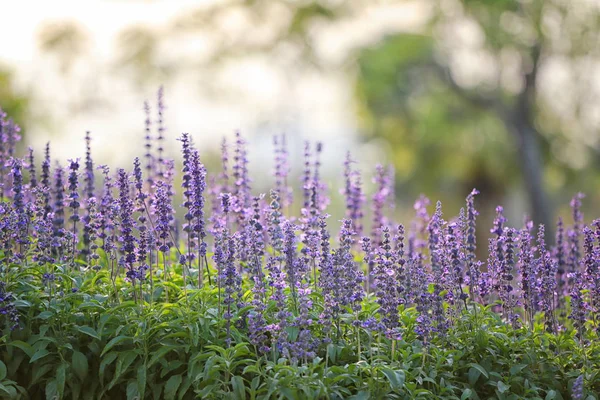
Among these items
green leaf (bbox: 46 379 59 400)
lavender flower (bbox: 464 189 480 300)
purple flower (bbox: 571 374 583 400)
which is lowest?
purple flower (bbox: 571 374 583 400)

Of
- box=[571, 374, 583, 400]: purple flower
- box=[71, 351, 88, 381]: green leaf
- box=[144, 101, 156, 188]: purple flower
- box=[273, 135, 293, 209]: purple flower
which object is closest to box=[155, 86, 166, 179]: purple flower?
box=[144, 101, 156, 188]: purple flower

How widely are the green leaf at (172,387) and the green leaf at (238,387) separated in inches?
22.0

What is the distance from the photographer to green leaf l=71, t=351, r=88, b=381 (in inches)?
232

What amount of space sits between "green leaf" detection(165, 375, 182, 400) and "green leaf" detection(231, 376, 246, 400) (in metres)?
0.56

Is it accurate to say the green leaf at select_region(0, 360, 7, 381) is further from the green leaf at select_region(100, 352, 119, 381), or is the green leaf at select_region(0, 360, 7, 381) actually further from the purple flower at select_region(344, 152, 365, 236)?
the purple flower at select_region(344, 152, 365, 236)

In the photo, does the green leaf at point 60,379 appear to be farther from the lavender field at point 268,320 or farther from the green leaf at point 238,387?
the green leaf at point 238,387

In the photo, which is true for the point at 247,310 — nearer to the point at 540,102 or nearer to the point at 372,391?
the point at 372,391

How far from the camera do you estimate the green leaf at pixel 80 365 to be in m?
5.89

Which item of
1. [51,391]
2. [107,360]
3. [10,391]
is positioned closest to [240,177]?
[107,360]

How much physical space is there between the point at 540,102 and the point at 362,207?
2244 cm

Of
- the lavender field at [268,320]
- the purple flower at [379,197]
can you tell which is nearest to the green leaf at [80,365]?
the lavender field at [268,320]

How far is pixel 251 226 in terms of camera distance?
5.95m

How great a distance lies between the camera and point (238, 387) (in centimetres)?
534

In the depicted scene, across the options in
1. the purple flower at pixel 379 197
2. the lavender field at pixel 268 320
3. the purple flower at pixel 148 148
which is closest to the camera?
the lavender field at pixel 268 320
